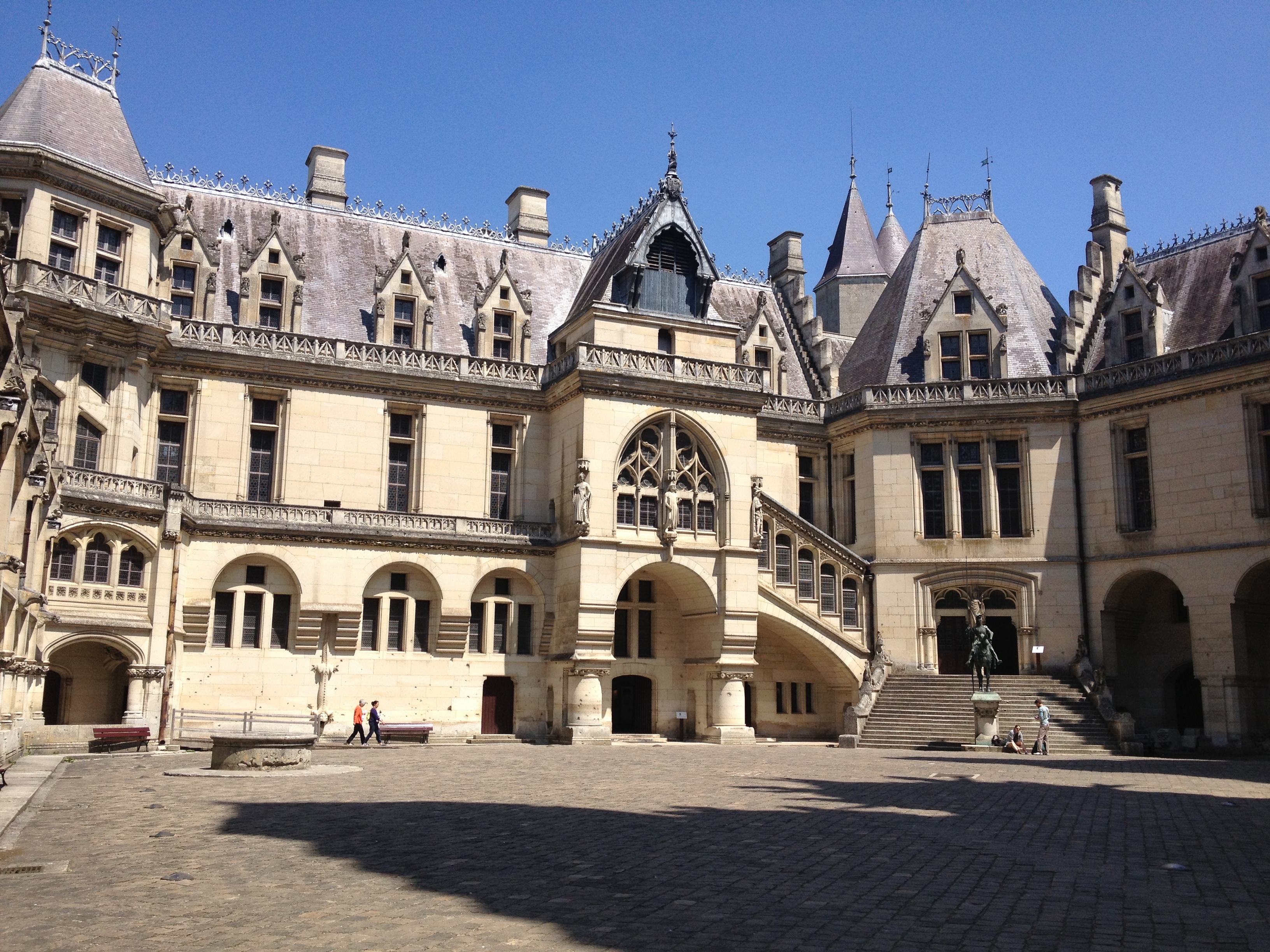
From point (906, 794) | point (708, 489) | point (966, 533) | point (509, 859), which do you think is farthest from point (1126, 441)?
point (509, 859)

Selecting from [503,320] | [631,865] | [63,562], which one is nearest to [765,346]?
[503,320]

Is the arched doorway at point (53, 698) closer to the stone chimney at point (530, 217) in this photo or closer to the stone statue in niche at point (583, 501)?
the stone statue in niche at point (583, 501)

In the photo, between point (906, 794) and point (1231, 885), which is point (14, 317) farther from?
point (1231, 885)

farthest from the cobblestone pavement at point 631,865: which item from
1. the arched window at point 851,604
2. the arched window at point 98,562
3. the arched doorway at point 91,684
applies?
the arched window at point 851,604

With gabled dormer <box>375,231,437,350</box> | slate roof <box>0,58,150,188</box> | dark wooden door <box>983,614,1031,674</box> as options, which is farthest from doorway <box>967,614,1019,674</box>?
slate roof <box>0,58,150,188</box>

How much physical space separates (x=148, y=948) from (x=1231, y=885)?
10381 millimetres

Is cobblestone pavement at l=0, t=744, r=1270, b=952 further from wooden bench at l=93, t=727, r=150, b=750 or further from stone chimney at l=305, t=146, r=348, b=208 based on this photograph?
stone chimney at l=305, t=146, r=348, b=208

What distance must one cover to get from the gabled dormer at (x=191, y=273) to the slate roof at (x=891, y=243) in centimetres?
3561

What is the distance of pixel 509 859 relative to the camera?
12.8 m

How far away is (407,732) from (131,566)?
958cm

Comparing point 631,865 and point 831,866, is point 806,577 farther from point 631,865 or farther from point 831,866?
point 631,865

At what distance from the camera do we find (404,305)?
1670 inches

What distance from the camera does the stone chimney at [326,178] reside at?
45594 mm

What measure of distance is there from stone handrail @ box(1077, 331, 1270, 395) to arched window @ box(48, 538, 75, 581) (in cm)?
3437
